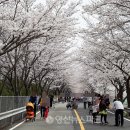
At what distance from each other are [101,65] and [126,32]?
54.0 ft

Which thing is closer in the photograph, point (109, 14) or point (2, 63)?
point (109, 14)

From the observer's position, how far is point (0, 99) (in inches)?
610

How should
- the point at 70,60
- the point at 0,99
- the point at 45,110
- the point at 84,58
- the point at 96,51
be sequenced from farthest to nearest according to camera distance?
the point at 70,60 < the point at 84,58 < the point at 96,51 < the point at 45,110 < the point at 0,99

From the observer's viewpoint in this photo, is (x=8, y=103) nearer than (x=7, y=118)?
Yes

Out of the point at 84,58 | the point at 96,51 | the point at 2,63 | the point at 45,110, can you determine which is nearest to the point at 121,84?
the point at 84,58

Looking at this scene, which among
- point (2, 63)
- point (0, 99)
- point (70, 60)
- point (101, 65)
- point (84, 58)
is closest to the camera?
point (0, 99)

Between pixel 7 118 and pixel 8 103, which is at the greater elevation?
pixel 8 103

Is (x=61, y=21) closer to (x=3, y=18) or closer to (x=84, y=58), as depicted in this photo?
(x=3, y=18)

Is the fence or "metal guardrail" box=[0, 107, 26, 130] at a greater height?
the fence

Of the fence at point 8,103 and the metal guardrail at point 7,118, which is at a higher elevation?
the fence at point 8,103

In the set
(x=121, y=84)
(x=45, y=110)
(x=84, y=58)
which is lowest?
(x=45, y=110)

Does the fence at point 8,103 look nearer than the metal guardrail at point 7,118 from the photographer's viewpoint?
No

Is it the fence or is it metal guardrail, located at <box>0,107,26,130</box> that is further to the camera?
the fence

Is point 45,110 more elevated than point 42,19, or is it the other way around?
Answer: point 42,19
